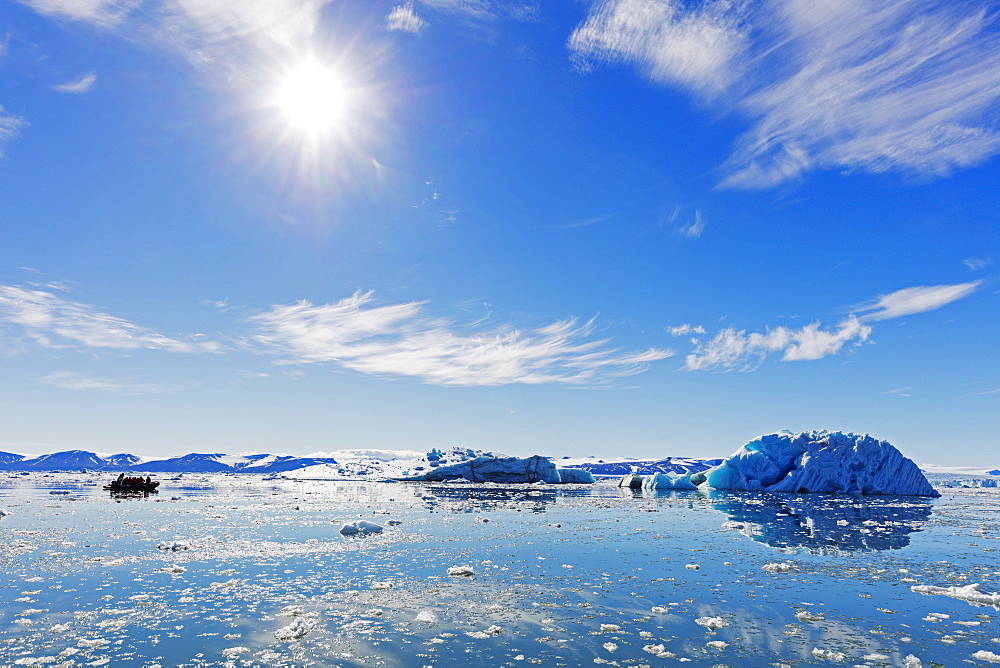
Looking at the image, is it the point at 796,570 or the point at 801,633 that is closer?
the point at 801,633

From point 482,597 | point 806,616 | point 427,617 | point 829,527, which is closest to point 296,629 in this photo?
point 427,617

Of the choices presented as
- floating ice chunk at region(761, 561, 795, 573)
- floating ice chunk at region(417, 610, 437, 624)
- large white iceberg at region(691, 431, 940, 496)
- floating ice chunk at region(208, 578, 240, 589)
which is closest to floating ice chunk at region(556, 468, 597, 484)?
large white iceberg at region(691, 431, 940, 496)

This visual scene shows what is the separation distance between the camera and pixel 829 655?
22.9ft

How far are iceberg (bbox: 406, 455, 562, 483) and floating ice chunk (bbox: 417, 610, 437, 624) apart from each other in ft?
208

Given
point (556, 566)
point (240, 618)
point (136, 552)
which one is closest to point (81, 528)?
point (136, 552)

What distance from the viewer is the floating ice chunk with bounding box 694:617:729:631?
8.12 meters

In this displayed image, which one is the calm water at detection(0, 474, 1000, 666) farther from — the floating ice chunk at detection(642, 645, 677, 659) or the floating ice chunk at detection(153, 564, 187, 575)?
the floating ice chunk at detection(153, 564, 187, 575)

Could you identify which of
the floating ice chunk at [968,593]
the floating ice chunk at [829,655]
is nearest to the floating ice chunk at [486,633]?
the floating ice chunk at [829,655]

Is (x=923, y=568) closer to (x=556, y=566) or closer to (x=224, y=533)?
(x=556, y=566)

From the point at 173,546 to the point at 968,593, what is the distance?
17.8 m

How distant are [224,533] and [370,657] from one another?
12790 mm

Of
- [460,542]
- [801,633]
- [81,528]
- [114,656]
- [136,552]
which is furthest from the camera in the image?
[81,528]

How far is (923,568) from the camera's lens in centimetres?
1304

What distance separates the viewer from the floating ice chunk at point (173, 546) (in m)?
14.1
